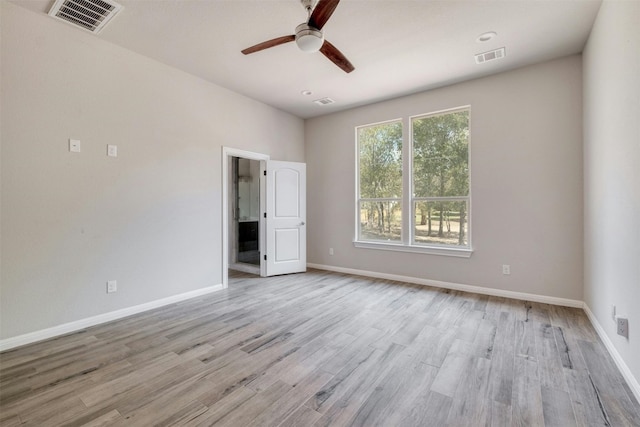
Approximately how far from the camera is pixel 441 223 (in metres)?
4.23

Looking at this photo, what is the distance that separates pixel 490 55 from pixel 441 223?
2203mm

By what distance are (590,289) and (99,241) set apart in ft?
17.0

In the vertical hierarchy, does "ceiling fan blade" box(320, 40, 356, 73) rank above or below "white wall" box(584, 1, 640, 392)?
above

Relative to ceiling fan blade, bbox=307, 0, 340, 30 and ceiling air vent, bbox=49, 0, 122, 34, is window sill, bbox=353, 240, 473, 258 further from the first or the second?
ceiling air vent, bbox=49, 0, 122, 34

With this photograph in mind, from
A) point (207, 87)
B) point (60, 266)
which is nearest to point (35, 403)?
point (60, 266)

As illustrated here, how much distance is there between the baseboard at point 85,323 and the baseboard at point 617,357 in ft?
13.7

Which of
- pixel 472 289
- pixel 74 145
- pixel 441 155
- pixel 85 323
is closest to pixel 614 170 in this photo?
pixel 441 155

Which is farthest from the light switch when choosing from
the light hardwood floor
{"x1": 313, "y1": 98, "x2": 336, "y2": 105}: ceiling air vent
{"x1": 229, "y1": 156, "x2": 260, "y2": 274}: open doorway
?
{"x1": 313, "y1": 98, "x2": 336, "y2": 105}: ceiling air vent

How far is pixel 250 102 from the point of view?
4.58 m

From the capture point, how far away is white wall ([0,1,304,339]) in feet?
8.05

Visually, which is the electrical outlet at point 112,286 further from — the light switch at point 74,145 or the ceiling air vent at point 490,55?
the ceiling air vent at point 490,55

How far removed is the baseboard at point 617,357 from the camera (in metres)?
1.78

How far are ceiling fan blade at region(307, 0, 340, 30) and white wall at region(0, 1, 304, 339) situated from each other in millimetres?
2318

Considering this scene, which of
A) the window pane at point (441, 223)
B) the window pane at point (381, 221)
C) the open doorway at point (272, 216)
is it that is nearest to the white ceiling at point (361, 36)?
the open doorway at point (272, 216)
